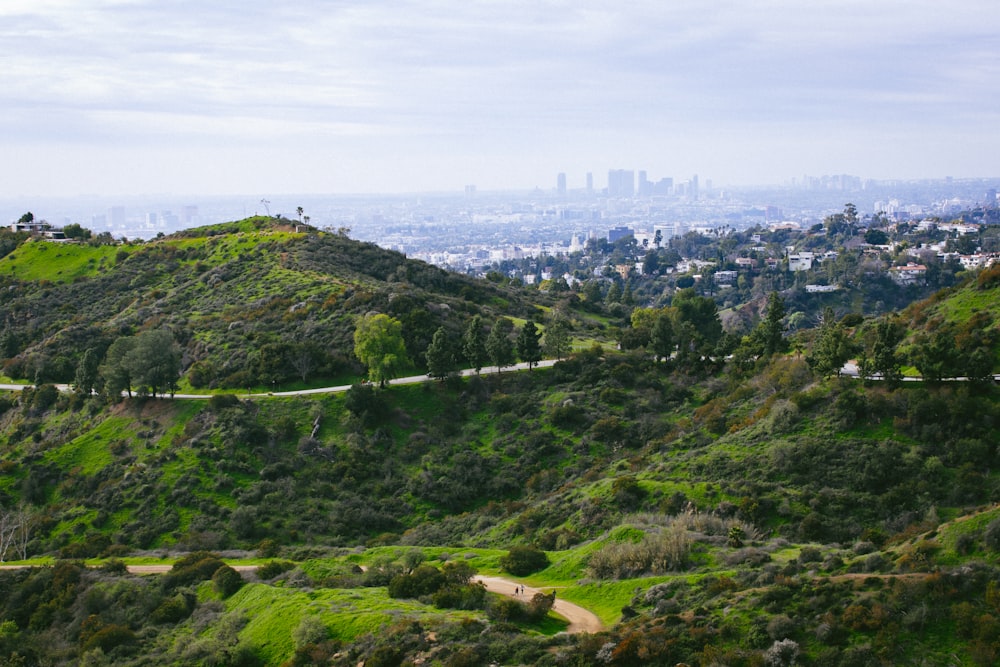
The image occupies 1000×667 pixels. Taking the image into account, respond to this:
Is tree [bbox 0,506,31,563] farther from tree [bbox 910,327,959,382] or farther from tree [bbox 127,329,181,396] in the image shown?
tree [bbox 910,327,959,382]

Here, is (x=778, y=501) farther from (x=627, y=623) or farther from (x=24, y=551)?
(x=24, y=551)

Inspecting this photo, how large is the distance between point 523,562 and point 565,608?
386 cm

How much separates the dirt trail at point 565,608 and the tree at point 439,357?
22.5 metres

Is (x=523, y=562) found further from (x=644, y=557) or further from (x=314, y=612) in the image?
(x=314, y=612)

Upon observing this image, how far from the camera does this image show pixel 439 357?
43562 mm

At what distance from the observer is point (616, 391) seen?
42.6 metres

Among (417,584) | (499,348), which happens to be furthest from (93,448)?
(417,584)

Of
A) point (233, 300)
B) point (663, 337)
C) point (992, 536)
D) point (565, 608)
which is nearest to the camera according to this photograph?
point (992, 536)

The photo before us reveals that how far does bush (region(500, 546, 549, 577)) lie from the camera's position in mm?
22406

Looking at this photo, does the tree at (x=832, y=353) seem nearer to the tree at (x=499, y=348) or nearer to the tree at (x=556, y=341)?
the tree at (x=556, y=341)

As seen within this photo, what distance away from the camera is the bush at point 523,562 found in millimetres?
22406

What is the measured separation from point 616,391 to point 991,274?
69.4 ft

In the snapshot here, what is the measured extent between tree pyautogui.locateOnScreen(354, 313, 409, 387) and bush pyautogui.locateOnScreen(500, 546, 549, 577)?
21321mm

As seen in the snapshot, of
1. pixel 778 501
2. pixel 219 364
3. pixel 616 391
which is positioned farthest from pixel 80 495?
pixel 778 501
